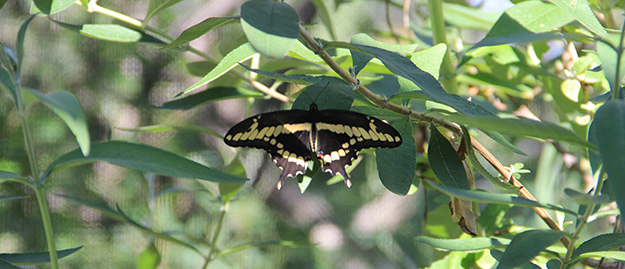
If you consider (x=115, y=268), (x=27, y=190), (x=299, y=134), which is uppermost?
(x=299, y=134)

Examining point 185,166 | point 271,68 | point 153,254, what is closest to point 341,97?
point 185,166

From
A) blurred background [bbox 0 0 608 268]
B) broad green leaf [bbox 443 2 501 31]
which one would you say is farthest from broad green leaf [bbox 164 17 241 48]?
blurred background [bbox 0 0 608 268]

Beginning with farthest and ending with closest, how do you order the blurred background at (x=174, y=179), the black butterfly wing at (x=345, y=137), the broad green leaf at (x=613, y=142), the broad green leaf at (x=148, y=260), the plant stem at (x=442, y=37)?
1. the blurred background at (x=174, y=179)
2. the broad green leaf at (x=148, y=260)
3. the plant stem at (x=442, y=37)
4. the black butterfly wing at (x=345, y=137)
5. the broad green leaf at (x=613, y=142)

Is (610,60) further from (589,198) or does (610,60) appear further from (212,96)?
(212,96)

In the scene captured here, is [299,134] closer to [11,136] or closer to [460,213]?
[460,213]

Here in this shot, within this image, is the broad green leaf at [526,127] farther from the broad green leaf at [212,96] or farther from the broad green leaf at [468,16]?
the broad green leaf at [468,16]

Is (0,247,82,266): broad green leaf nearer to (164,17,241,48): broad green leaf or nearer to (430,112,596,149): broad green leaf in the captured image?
(164,17,241,48): broad green leaf

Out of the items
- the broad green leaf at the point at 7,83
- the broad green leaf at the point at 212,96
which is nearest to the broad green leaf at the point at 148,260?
the broad green leaf at the point at 212,96
